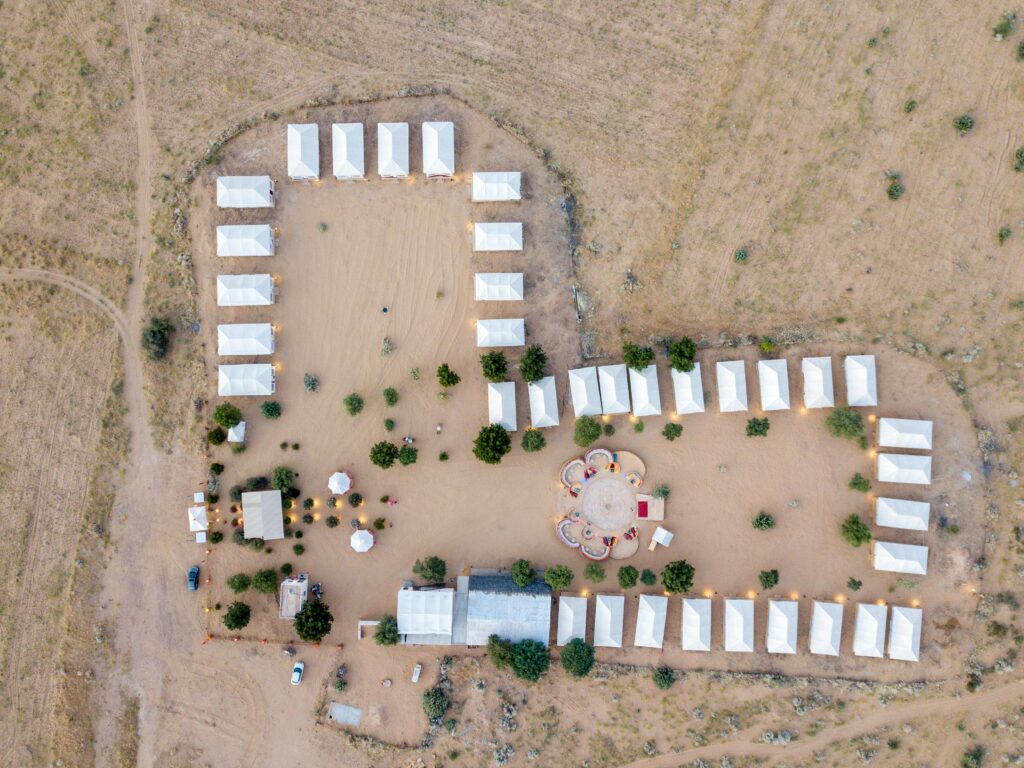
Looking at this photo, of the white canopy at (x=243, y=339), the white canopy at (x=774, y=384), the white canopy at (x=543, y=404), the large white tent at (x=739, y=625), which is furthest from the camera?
the white canopy at (x=243, y=339)

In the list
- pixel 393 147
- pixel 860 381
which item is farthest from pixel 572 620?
pixel 393 147

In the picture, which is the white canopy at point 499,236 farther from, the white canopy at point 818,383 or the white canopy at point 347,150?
the white canopy at point 818,383

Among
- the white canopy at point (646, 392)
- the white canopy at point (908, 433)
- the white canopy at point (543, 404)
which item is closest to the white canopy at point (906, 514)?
the white canopy at point (908, 433)

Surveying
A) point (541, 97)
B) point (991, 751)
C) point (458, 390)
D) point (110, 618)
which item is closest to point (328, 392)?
point (458, 390)

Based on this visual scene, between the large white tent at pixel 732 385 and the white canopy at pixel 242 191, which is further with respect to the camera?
the white canopy at pixel 242 191

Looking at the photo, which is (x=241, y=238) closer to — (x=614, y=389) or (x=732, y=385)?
(x=614, y=389)

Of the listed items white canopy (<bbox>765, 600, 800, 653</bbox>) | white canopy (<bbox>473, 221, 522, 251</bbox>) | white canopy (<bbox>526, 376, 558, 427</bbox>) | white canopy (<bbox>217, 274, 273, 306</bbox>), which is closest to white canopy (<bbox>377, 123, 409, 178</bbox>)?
white canopy (<bbox>473, 221, 522, 251</bbox>)

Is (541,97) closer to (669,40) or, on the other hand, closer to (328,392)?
(669,40)
